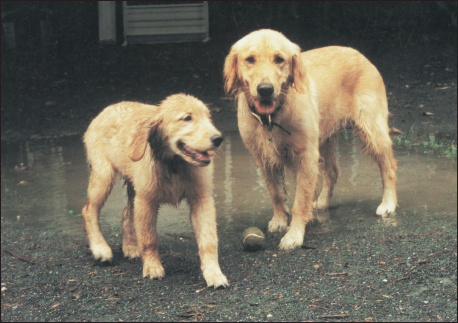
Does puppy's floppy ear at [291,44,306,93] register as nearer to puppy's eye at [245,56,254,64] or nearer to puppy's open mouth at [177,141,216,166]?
puppy's eye at [245,56,254,64]

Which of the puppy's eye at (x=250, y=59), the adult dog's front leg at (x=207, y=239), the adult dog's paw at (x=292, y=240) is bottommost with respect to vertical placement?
the adult dog's paw at (x=292, y=240)

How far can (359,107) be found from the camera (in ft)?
20.1

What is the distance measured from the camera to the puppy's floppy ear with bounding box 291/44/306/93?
496 cm

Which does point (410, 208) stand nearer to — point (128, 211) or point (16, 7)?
point (128, 211)

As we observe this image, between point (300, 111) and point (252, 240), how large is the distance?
50.9 inches

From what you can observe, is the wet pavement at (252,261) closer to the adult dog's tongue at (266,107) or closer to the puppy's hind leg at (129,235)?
the puppy's hind leg at (129,235)

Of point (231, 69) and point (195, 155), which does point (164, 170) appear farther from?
point (231, 69)

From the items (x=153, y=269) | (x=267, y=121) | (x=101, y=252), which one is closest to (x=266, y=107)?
(x=267, y=121)

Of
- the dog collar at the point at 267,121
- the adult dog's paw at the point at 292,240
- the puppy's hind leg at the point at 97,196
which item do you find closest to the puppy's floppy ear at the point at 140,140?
the puppy's hind leg at the point at 97,196

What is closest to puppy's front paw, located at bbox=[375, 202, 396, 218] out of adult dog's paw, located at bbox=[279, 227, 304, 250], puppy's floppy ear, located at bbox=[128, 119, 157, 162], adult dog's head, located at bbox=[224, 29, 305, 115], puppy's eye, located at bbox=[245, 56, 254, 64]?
adult dog's paw, located at bbox=[279, 227, 304, 250]

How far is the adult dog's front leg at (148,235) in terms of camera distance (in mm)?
4359

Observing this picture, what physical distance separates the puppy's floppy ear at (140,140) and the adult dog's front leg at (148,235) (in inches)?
14.0

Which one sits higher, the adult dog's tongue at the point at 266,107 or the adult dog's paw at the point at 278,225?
the adult dog's tongue at the point at 266,107

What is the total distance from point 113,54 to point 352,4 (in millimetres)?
7214
